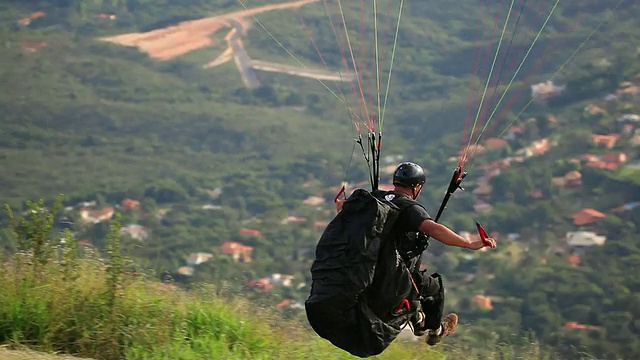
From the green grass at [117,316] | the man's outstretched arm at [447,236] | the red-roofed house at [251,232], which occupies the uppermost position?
the man's outstretched arm at [447,236]

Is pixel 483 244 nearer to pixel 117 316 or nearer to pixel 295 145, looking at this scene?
pixel 117 316

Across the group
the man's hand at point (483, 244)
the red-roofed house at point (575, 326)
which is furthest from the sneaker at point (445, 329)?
the red-roofed house at point (575, 326)

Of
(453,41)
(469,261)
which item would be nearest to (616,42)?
(453,41)

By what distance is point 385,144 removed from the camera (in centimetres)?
7106

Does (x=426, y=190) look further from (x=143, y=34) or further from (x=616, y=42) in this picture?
(x=143, y=34)

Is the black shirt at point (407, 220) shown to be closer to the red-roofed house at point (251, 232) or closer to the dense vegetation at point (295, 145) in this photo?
the dense vegetation at point (295, 145)

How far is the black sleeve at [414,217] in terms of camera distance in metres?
5.52

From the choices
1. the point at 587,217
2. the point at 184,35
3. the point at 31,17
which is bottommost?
the point at 587,217

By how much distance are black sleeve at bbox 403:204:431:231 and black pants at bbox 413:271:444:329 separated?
543 mm

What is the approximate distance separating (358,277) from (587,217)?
148 feet

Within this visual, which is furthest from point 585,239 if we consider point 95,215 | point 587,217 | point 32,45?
point 32,45

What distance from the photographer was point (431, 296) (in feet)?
20.2

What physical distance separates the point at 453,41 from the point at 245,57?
20.8 meters

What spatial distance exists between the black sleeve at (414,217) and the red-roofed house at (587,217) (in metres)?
43.5
